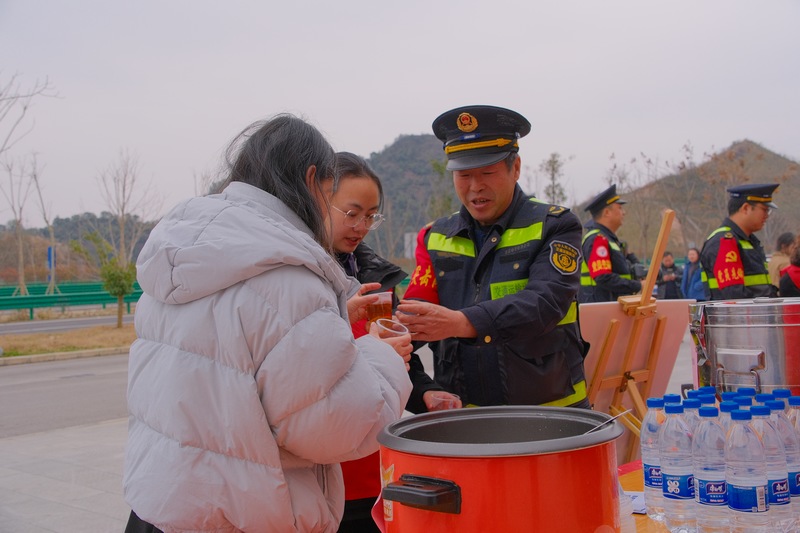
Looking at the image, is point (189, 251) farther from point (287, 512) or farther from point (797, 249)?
point (797, 249)

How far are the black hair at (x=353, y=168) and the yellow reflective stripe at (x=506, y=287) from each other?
579 mm

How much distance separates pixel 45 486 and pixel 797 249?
22.8ft

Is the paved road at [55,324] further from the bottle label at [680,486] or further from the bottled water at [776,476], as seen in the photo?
the bottled water at [776,476]

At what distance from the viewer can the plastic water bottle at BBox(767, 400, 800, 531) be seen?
151 cm

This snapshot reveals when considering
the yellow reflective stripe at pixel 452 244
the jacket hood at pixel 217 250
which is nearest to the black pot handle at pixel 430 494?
the jacket hood at pixel 217 250

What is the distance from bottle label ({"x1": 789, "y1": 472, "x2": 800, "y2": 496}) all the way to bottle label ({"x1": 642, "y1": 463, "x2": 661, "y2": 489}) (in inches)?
11.6

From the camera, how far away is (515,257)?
102 inches

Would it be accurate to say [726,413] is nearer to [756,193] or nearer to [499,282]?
[499,282]

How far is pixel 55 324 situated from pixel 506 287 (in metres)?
23.6

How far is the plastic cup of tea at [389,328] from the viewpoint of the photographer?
204 cm

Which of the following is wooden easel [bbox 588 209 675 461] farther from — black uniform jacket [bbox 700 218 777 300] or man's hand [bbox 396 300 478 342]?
black uniform jacket [bbox 700 218 777 300]

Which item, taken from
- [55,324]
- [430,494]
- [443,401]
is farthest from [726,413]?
[55,324]

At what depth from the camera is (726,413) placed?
1.57 metres

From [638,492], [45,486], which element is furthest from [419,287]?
[45,486]
